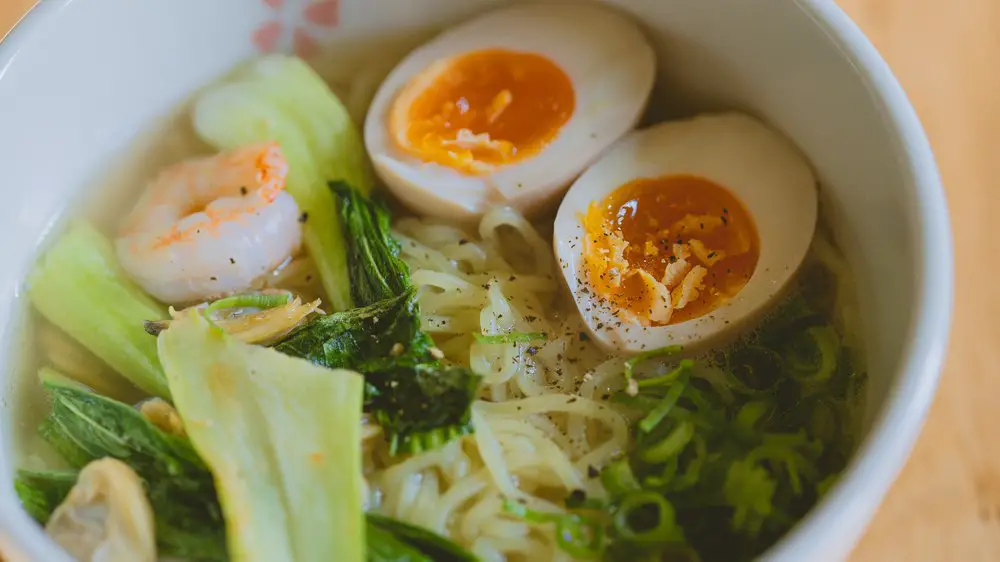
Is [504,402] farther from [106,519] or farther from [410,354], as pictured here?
Answer: [106,519]

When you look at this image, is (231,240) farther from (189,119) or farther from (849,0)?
(849,0)

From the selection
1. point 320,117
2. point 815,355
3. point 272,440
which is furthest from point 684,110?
point 272,440

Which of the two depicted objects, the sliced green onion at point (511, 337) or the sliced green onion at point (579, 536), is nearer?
the sliced green onion at point (579, 536)

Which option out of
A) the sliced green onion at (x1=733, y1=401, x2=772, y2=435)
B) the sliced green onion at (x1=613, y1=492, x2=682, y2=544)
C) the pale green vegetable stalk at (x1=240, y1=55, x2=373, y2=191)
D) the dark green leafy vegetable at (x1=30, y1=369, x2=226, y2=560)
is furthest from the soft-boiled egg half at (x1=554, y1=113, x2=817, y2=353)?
the dark green leafy vegetable at (x1=30, y1=369, x2=226, y2=560)

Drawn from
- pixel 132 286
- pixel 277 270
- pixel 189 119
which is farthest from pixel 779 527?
pixel 189 119

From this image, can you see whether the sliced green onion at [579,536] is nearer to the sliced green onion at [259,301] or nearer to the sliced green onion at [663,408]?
the sliced green onion at [663,408]

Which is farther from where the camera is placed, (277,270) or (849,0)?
(849,0)

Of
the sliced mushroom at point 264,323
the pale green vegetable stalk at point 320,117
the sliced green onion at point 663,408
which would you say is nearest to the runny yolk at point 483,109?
the pale green vegetable stalk at point 320,117
